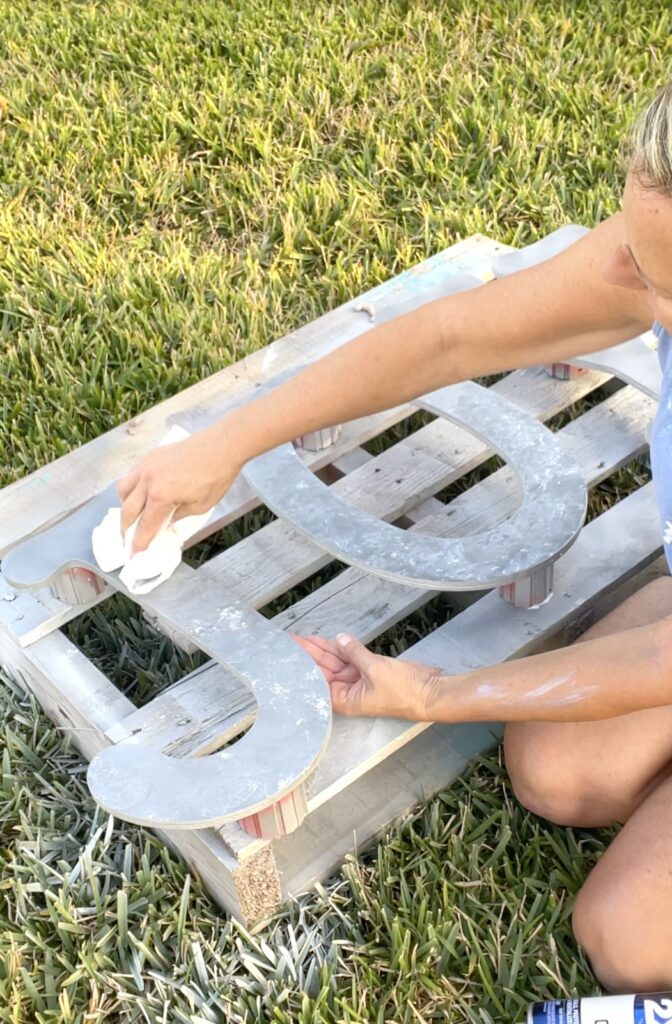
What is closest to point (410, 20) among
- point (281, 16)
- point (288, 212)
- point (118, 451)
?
point (281, 16)

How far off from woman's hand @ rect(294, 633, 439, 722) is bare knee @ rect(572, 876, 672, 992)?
0.37 metres

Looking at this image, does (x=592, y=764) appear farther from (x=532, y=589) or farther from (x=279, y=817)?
(x=279, y=817)

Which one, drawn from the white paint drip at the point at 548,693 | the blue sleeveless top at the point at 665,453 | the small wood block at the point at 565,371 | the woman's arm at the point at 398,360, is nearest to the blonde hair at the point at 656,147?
the blue sleeveless top at the point at 665,453

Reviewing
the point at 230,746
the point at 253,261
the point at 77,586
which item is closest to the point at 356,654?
the point at 230,746

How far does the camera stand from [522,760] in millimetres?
1941

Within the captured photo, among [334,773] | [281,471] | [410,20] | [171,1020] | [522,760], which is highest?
[410,20]

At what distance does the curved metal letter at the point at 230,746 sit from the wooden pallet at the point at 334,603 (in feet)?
0.26

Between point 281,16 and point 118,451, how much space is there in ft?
7.89

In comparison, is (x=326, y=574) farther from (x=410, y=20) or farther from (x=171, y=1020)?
(x=410, y=20)

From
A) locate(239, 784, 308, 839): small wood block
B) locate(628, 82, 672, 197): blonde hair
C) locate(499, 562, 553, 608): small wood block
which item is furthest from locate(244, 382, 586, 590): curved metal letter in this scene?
locate(628, 82, 672, 197): blonde hair

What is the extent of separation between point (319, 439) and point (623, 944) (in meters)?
1.14

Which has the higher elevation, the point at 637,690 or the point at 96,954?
the point at 637,690

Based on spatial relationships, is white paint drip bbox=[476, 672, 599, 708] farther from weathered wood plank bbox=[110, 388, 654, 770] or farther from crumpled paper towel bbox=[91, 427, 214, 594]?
crumpled paper towel bbox=[91, 427, 214, 594]

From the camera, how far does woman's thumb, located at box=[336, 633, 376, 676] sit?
1839mm
